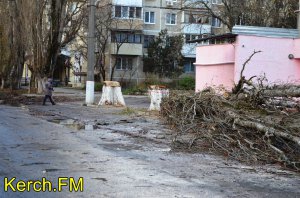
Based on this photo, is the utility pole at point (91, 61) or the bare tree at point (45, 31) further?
the bare tree at point (45, 31)

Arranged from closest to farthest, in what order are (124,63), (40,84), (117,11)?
(40,84) < (117,11) < (124,63)

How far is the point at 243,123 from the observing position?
11.3 m

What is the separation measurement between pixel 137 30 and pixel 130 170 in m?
53.2

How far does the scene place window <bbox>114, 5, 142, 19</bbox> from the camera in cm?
5928

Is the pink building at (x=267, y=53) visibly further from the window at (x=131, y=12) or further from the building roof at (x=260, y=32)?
the window at (x=131, y=12)

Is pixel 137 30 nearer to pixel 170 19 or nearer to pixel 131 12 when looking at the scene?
pixel 131 12

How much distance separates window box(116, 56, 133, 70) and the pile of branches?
4598 cm

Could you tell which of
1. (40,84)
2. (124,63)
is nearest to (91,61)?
(40,84)

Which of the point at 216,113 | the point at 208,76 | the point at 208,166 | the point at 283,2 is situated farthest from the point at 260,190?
the point at 283,2

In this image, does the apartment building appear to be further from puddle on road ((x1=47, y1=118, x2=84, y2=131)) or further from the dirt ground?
the dirt ground

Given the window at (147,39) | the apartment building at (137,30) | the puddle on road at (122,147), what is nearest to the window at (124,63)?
the apartment building at (137,30)

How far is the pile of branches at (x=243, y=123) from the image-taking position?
10.3 metres

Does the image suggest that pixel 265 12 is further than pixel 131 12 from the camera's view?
No

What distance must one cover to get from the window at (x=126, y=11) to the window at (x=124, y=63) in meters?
5.33
